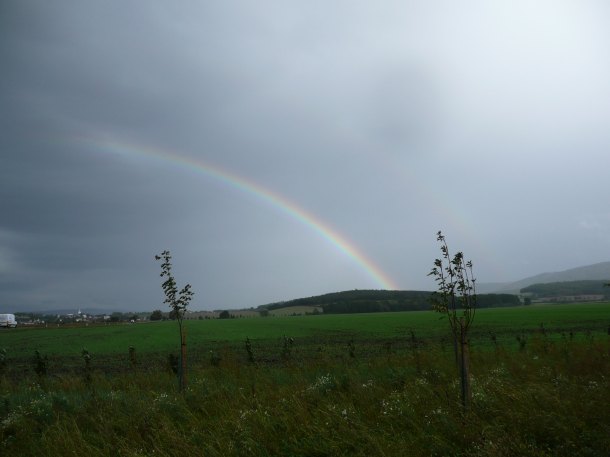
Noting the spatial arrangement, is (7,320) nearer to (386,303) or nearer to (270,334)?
(270,334)

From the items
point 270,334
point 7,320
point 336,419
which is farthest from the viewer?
point 7,320

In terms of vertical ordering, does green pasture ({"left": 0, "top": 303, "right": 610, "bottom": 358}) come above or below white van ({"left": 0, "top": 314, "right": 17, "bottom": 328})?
below

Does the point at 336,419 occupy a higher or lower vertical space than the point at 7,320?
lower

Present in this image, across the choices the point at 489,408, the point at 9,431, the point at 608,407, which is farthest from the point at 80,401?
the point at 608,407

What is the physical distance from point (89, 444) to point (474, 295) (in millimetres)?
7008

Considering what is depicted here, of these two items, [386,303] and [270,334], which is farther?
[386,303]

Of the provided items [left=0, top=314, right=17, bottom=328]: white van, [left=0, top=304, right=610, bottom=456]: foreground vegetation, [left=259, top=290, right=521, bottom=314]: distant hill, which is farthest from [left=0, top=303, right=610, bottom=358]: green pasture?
[left=259, top=290, right=521, bottom=314]: distant hill

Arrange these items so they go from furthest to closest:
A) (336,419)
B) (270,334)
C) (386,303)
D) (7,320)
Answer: (386,303), (7,320), (270,334), (336,419)

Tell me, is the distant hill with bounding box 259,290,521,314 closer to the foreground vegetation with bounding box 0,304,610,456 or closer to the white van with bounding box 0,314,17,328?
the white van with bounding box 0,314,17,328

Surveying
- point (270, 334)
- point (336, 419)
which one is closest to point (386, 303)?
point (270, 334)

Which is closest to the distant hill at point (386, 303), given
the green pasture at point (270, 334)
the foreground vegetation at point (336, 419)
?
the green pasture at point (270, 334)

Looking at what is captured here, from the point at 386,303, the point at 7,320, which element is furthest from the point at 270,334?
the point at 386,303

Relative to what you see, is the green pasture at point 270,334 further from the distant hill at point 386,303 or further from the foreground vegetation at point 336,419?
the distant hill at point 386,303

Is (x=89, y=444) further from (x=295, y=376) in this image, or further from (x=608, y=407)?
(x=608, y=407)
